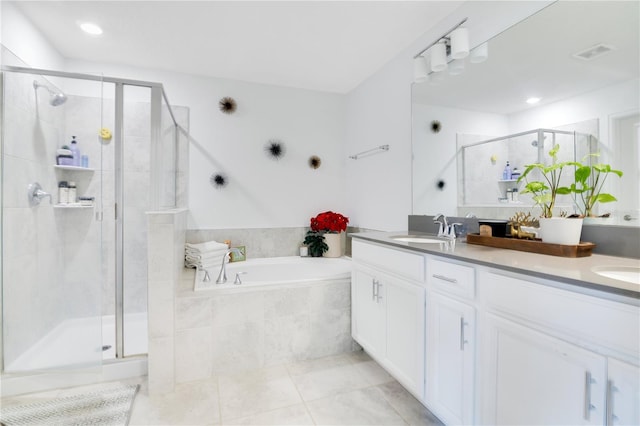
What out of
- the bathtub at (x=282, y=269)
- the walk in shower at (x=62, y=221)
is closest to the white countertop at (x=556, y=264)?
the bathtub at (x=282, y=269)

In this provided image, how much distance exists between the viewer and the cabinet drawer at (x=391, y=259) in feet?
5.02

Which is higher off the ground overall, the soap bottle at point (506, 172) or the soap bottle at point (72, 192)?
the soap bottle at point (506, 172)

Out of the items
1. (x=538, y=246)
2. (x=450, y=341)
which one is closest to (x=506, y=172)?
(x=538, y=246)

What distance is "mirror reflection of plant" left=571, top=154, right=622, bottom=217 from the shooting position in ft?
4.27

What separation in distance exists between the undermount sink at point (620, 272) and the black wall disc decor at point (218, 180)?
9.14ft

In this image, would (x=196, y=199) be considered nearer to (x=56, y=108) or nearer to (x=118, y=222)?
(x=118, y=222)

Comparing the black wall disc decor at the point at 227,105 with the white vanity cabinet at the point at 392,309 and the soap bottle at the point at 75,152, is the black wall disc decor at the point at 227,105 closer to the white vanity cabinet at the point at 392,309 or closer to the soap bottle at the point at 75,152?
the soap bottle at the point at 75,152

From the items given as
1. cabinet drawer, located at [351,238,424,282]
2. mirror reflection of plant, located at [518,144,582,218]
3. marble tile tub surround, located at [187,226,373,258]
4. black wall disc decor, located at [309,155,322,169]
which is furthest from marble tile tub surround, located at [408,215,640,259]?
black wall disc decor, located at [309,155,322,169]

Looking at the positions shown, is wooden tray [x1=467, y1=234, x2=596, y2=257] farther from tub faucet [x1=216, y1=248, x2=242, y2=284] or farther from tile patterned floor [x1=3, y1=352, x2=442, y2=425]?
tub faucet [x1=216, y1=248, x2=242, y2=284]

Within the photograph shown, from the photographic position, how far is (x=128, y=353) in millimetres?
2057

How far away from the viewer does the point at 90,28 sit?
2152 millimetres

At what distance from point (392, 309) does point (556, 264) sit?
2.78 ft

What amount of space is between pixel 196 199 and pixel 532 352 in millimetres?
2778

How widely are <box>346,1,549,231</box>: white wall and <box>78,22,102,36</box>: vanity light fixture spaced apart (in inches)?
87.9
